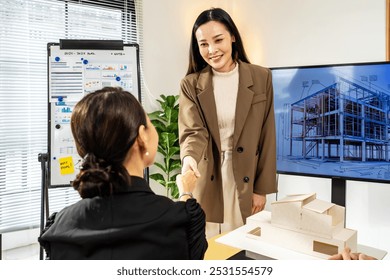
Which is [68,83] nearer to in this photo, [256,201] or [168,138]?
[168,138]

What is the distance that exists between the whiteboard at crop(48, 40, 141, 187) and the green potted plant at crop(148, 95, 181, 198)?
84cm

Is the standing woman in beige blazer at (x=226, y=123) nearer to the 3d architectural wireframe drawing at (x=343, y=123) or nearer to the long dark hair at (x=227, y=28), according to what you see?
the long dark hair at (x=227, y=28)

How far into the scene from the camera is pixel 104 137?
826 millimetres

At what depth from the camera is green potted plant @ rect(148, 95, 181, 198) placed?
306 cm

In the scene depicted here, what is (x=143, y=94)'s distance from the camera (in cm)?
324

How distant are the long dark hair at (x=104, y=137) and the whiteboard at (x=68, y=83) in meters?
1.47

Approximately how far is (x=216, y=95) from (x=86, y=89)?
3.32 ft

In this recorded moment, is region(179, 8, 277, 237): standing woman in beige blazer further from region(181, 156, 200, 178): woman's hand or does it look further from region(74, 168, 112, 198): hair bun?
region(74, 168, 112, 198): hair bun

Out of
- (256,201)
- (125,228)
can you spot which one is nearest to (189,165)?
(256,201)

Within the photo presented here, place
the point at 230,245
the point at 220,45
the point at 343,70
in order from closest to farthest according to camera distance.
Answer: the point at 230,245 < the point at 220,45 < the point at 343,70

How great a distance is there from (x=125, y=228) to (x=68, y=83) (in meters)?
1.68

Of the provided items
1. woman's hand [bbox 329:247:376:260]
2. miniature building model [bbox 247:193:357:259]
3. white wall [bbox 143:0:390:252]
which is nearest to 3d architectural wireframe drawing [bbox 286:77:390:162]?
white wall [bbox 143:0:390:252]
